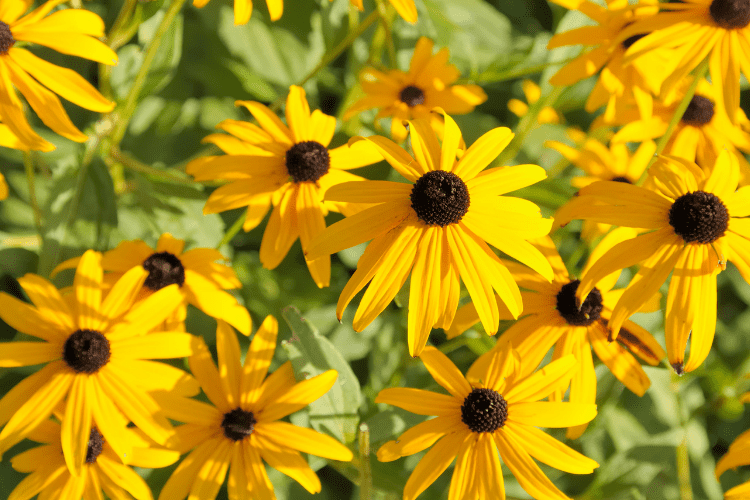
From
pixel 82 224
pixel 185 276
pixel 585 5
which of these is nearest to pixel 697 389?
pixel 585 5

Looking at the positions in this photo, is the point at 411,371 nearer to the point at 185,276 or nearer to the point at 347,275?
the point at 347,275

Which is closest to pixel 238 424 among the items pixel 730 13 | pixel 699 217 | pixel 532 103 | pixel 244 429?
pixel 244 429

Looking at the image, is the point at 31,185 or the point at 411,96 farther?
the point at 411,96

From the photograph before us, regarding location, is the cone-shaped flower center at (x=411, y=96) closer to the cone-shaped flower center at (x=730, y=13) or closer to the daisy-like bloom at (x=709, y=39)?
the daisy-like bloom at (x=709, y=39)

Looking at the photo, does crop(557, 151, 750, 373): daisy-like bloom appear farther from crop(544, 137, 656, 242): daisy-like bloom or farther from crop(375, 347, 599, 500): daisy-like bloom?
crop(544, 137, 656, 242): daisy-like bloom

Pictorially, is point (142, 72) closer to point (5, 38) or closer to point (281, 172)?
point (5, 38)

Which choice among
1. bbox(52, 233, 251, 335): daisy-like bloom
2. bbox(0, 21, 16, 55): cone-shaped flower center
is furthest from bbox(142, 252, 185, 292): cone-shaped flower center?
bbox(0, 21, 16, 55): cone-shaped flower center
